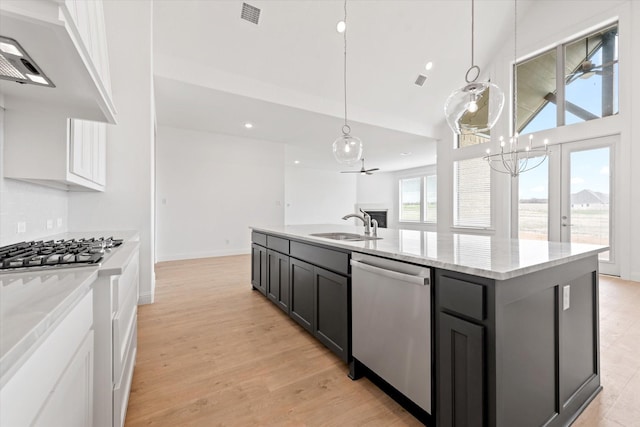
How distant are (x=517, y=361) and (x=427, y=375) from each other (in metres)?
0.39

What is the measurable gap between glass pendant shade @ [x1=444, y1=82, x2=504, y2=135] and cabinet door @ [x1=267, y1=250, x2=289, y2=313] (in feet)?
6.41

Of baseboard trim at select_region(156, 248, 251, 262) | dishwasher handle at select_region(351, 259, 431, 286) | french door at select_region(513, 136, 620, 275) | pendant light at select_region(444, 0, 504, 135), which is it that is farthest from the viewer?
baseboard trim at select_region(156, 248, 251, 262)

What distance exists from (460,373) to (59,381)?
4.59 ft

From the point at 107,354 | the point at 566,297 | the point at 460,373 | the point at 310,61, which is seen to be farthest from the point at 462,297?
the point at 310,61

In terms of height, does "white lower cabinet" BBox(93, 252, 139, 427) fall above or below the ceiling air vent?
below

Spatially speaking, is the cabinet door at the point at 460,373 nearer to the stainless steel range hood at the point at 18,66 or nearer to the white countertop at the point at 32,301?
the white countertop at the point at 32,301

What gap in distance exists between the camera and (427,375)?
1.34 meters

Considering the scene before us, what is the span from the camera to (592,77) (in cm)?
471

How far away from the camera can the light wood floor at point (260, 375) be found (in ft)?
4.90

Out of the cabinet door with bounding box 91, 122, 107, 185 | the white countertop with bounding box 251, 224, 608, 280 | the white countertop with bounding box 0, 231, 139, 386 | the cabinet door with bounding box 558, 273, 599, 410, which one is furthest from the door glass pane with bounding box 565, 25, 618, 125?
the cabinet door with bounding box 91, 122, 107, 185

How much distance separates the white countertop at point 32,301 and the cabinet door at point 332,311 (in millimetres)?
1279

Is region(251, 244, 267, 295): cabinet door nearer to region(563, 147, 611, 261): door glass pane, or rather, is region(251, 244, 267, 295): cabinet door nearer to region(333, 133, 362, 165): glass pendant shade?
region(333, 133, 362, 165): glass pendant shade

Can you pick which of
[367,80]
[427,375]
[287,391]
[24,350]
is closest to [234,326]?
[287,391]

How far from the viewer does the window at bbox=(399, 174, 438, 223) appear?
10.3 metres
